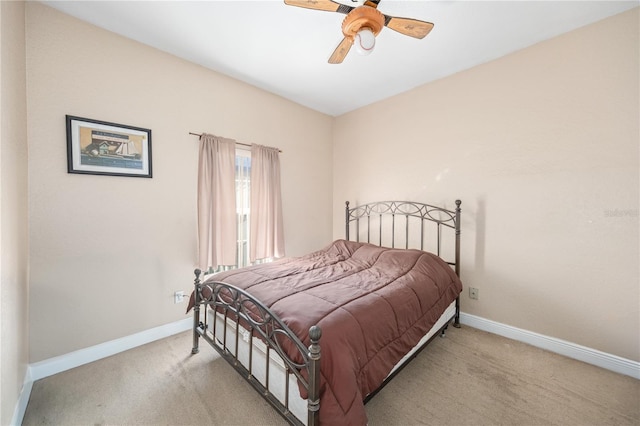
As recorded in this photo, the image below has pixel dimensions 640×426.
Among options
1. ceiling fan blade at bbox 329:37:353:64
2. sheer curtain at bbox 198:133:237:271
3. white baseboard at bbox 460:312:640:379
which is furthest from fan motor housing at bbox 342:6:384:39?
white baseboard at bbox 460:312:640:379

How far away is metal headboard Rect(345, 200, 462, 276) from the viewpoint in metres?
2.94

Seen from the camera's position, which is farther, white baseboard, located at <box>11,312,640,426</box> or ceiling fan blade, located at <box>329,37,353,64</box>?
white baseboard, located at <box>11,312,640,426</box>

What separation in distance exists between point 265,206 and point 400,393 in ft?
7.99

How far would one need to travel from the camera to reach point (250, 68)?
2887 mm

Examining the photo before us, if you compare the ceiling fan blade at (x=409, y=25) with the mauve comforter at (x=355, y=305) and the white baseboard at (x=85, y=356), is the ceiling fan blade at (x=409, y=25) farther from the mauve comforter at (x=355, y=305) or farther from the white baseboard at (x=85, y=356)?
the white baseboard at (x=85, y=356)

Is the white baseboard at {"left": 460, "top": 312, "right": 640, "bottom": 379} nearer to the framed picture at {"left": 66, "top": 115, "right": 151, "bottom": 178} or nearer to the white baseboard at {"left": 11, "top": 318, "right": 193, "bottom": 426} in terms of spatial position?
the white baseboard at {"left": 11, "top": 318, "right": 193, "bottom": 426}

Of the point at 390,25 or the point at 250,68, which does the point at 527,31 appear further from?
the point at 250,68

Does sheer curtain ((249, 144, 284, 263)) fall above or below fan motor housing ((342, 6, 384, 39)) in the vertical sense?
below

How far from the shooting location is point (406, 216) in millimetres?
3393

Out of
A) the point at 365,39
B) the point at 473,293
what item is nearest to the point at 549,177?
the point at 473,293

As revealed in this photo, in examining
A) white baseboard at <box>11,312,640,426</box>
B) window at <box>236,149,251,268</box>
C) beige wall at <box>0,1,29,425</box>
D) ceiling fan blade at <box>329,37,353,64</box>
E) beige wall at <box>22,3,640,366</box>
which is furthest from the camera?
window at <box>236,149,251,268</box>

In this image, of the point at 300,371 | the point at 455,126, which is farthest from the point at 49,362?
the point at 455,126

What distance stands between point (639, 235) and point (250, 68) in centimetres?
386

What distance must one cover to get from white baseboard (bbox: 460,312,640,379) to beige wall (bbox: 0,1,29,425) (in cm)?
367
